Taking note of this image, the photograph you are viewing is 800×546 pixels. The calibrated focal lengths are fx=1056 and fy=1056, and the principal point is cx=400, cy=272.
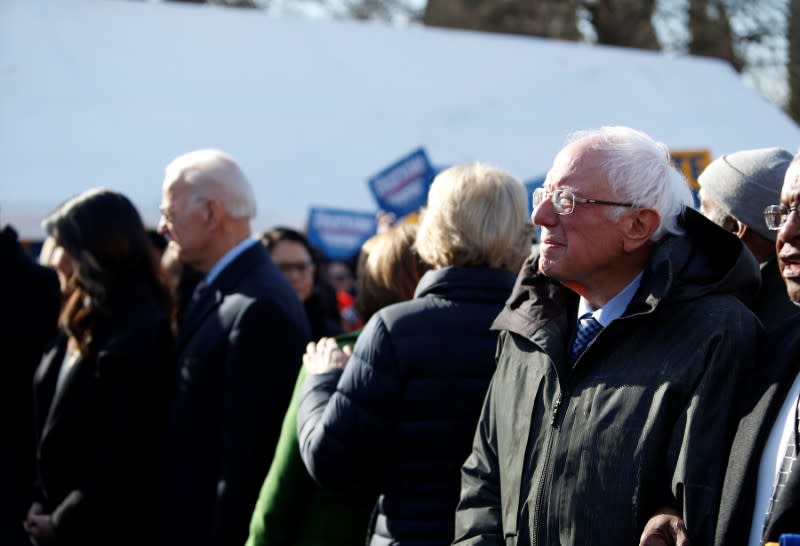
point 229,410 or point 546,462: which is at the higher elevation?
point 546,462

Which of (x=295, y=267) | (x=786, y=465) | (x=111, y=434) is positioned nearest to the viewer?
(x=786, y=465)

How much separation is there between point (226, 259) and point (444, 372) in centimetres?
120

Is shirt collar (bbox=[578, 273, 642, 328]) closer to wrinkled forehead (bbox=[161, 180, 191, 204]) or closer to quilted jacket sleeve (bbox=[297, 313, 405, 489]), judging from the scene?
quilted jacket sleeve (bbox=[297, 313, 405, 489])

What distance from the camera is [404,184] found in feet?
24.1

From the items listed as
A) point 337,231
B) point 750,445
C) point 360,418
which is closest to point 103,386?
point 360,418

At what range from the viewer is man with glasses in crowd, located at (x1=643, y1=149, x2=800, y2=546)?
6.32 ft

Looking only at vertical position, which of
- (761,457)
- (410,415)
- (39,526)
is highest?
(761,457)

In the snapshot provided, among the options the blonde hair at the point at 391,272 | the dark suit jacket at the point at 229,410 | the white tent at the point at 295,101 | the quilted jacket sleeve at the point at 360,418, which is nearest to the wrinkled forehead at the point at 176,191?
the dark suit jacket at the point at 229,410

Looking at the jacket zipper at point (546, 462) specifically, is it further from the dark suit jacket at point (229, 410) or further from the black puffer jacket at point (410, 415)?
the dark suit jacket at point (229, 410)

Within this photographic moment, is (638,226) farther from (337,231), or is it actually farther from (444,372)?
(337,231)

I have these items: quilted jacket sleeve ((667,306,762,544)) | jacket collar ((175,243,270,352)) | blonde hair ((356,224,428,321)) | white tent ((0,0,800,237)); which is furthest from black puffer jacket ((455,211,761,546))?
white tent ((0,0,800,237))

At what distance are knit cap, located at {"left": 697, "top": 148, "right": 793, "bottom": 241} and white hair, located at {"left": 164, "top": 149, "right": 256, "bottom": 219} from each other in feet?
5.22

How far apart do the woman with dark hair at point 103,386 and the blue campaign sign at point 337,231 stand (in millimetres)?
Answer: 4332

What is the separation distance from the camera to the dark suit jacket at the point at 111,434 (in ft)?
12.2
